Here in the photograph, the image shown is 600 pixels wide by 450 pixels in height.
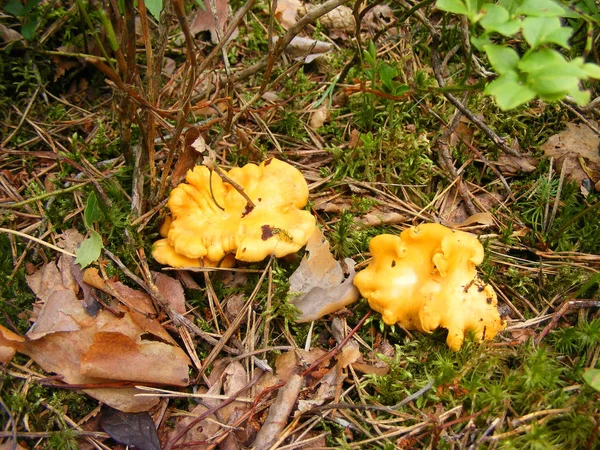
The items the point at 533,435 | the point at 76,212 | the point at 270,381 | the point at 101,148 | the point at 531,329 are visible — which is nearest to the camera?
the point at 533,435

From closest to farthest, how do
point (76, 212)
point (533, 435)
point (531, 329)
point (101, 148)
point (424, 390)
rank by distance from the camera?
point (533, 435) < point (424, 390) < point (531, 329) < point (76, 212) < point (101, 148)

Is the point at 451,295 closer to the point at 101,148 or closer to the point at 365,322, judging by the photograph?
the point at 365,322

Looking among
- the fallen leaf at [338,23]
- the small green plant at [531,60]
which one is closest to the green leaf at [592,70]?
the small green plant at [531,60]

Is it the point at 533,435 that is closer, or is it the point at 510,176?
the point at 533,435

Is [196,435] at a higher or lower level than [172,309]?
lower

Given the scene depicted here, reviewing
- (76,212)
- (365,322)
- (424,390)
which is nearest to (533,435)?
(424,390)

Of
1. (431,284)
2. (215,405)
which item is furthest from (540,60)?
(215,405)

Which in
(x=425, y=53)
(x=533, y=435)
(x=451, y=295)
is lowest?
(x=533, y=435)
